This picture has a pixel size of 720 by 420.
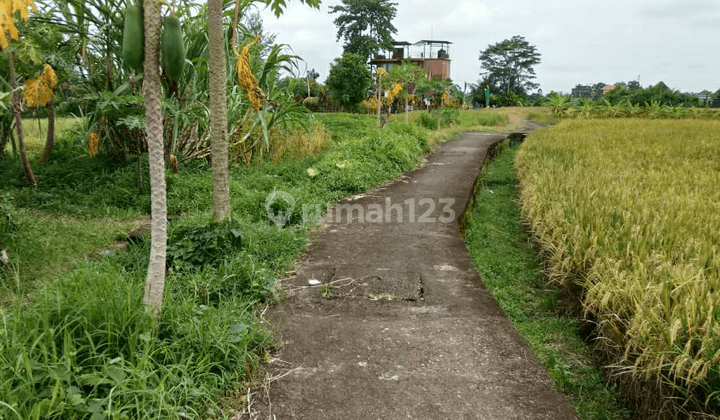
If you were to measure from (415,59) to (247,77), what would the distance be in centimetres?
3332

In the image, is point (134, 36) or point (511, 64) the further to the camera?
point (511, 64)

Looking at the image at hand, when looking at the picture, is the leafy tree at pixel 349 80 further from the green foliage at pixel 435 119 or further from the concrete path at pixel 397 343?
the concrete path at pixel 397 343

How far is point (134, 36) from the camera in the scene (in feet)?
6.37

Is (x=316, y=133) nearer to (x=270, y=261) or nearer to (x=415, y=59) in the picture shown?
(x=270, y=261)

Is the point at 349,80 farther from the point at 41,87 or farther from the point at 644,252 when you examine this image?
the point at 644,252

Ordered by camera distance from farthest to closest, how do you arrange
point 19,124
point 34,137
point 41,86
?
point 34,137 → point 19,124 → point 41,86

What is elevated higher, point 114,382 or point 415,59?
point 415,59

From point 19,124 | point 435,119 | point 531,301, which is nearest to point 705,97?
point 435,119

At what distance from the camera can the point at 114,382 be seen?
1.93 meters

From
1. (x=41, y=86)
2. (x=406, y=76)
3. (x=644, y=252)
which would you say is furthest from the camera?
(x=406, y=76)

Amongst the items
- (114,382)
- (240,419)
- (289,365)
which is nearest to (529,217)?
(289,365)

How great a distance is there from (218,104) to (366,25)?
32816 mm

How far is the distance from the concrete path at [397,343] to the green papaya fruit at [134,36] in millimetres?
1547

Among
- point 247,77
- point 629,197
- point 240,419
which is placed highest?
point 247,77
